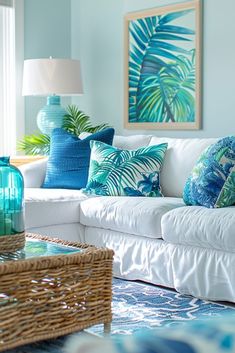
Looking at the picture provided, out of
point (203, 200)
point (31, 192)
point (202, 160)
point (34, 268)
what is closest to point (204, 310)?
point (203, 200)

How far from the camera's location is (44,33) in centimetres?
556

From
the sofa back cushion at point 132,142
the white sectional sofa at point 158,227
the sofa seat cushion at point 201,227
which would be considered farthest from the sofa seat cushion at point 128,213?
the sofa back cushion at point 132,142

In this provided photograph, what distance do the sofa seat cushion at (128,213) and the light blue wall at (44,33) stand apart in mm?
1823

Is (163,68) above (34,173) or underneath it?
above

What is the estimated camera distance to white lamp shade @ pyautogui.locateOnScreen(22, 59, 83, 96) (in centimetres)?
492

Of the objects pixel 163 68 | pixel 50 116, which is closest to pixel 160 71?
pixel 163 68

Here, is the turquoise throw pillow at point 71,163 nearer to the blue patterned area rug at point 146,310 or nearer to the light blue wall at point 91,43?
the light blue wall at point 91,43

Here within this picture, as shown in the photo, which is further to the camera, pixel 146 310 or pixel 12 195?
pixel 146 310

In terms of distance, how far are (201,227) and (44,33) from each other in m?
3.05

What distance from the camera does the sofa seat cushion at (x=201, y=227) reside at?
3008mm

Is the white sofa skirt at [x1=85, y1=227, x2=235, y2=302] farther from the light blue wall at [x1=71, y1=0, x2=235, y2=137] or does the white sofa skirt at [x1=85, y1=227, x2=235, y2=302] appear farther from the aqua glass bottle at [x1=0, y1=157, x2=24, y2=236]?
the light blue wall at [x1=71, y1=0, x2=235, y2=137]

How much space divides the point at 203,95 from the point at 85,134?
895 mm

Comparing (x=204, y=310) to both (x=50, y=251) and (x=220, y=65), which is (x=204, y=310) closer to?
(x=50, y=251)

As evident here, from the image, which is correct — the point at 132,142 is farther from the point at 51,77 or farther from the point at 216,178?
the point at 216,178
